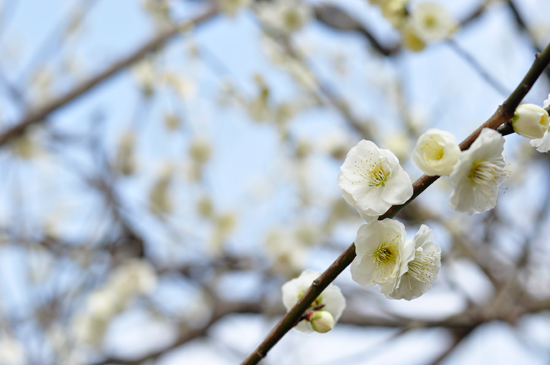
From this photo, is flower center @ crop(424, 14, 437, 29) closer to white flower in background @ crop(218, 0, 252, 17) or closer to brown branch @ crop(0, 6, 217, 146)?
white flower in background @ crop(218, 0, 252, 17)

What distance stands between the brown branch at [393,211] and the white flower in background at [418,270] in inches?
1.8

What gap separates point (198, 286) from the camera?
2.51 metres

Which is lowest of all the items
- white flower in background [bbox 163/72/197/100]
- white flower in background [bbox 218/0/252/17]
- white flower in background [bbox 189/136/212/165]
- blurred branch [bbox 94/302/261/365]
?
blurred branch [bbox 94/302/261/365]

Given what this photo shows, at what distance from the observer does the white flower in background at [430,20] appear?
106cm

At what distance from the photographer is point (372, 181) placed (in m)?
0.47

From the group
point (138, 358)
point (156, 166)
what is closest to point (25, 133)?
point (156, 166)

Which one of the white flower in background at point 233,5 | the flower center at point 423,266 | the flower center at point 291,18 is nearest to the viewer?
Result: the flower center at point 423,266

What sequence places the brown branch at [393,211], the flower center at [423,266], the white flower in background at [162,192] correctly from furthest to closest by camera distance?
1. the white flower in background at [162,192]
2. the flower center at [423,266]
3. the brown branch at [393,211]

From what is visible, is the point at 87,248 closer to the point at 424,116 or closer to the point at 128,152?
the point at 128,152

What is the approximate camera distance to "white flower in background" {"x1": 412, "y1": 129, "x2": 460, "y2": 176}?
392 millimetres

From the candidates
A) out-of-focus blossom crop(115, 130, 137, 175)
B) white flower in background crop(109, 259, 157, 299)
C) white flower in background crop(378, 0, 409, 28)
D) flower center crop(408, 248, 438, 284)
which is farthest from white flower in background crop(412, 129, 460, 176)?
white flower in background crop(109, 259, 157, 299)

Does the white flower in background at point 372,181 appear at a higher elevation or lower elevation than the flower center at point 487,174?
higher

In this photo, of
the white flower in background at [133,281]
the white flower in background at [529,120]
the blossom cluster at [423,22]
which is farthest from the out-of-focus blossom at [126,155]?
the white flower in background at [529,120]

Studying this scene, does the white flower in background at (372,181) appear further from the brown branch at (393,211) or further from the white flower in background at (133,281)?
the white flower in background at (133,281)
